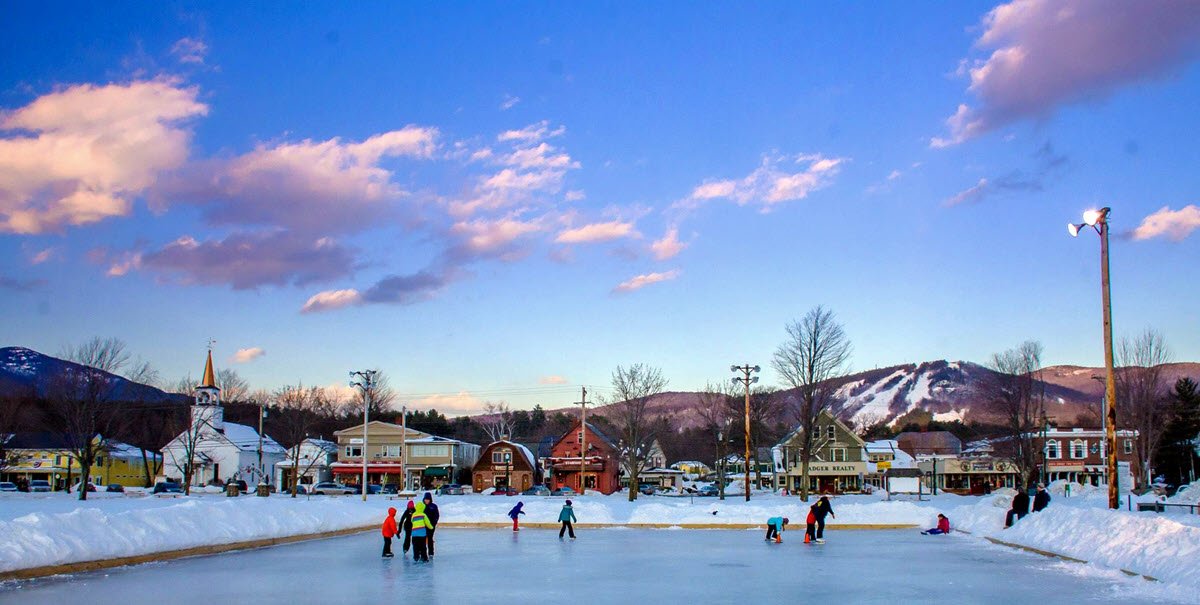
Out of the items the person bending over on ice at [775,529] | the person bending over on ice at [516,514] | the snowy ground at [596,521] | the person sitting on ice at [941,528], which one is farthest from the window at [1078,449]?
the person bending over on ice at [775,529]

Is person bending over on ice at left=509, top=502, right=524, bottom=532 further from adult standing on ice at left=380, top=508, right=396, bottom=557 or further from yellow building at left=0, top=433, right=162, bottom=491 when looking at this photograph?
yellow building at left=0, top=433, right=162, bottom=491

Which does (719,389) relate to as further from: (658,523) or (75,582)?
(75,582)

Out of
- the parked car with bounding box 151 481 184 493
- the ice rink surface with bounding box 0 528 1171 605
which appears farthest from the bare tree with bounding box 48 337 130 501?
the ice rink surface with bounding box 0 528 1171 605

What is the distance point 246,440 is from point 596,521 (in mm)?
69346

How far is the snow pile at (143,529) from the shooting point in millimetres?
18203

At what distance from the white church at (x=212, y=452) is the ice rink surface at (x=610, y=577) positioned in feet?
226

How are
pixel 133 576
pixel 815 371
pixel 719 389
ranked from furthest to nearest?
pixel 719 389
pixel 815 371
pixel 133 576

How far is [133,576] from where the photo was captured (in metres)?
18.8

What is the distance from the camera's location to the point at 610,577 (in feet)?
62.7

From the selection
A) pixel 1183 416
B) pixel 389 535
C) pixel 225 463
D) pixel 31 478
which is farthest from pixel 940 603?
pixel 31 478

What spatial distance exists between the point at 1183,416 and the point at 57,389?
3240 inches

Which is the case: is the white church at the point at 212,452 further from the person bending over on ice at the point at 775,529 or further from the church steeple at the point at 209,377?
the person bending over on ice at the point at 775,529

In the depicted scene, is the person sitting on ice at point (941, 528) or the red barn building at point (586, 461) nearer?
the person sitting on ice at point (941, 528)

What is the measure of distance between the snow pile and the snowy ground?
23 millimetres
